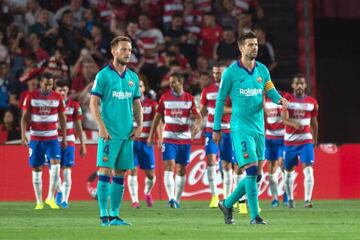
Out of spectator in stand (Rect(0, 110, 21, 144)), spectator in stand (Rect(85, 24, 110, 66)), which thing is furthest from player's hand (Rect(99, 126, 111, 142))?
spectator in stand (Rect(85, 24, 110, 66))

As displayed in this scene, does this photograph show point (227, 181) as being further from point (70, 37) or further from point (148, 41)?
point (148, 41)

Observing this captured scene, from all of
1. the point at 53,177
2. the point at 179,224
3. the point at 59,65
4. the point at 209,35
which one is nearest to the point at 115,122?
the point at 179,224

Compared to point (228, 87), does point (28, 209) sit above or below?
below

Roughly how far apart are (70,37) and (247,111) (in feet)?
40.5

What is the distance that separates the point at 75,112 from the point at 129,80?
22.1 ft

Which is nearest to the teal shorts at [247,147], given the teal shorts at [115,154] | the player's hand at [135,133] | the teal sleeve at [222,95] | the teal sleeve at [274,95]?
the teal sleeve at [222,95]

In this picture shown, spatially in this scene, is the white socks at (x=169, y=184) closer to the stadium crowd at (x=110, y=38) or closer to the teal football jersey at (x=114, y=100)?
the stadium crowd at (x=110, y=38)

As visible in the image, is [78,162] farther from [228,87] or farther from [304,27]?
[228,87]

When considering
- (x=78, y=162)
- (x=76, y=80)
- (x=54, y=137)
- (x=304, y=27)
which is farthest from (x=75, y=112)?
(x=304, y=27)

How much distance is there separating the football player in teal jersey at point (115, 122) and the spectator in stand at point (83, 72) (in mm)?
10927

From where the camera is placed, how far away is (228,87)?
49.6 feet

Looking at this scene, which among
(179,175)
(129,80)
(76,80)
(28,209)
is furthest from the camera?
(76,80)

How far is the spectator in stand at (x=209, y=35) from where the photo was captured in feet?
91.6

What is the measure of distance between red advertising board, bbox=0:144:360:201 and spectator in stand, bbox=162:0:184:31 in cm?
479
